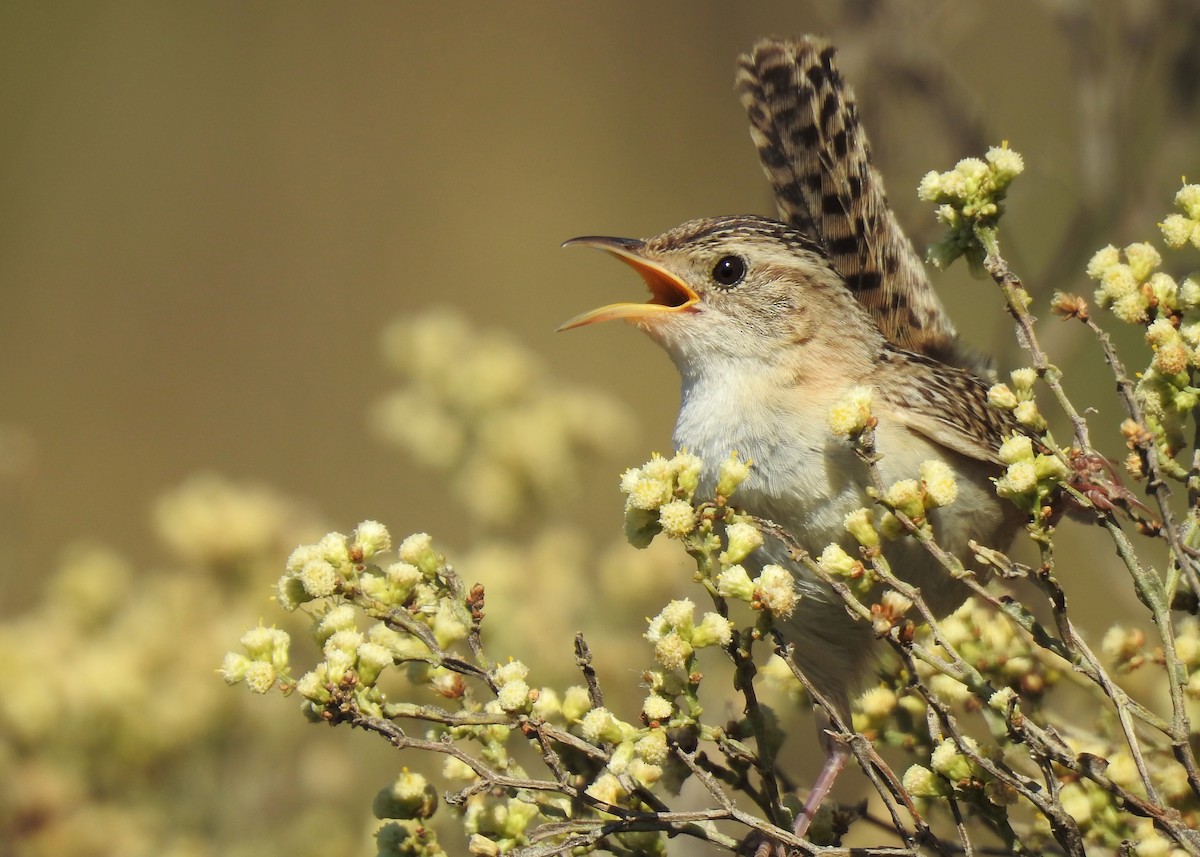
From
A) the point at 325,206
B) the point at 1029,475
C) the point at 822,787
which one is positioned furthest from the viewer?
the point at 325,206

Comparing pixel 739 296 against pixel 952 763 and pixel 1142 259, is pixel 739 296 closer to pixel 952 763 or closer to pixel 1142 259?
pixel 1142 259

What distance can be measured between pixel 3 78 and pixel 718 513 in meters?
7.15

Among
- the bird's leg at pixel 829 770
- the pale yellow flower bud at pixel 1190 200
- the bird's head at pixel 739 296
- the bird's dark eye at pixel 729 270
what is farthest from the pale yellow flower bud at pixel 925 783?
the bird's dark eye at pixel 729 270

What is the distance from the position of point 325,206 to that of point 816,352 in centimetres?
566

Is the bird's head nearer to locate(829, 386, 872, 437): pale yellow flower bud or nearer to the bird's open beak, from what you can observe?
the bird's open beak

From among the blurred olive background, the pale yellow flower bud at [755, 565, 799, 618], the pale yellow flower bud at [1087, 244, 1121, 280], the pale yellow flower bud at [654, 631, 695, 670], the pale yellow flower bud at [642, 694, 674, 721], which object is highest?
the blurred olive background

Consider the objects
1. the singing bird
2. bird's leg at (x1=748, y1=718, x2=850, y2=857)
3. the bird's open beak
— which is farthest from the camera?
the bird's open beak

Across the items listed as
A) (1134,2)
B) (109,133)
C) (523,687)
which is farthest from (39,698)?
(109,133)

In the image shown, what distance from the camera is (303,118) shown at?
819cm

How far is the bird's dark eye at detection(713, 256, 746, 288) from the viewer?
3.00 m

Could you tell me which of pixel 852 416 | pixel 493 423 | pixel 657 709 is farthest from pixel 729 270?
pixel 657 709

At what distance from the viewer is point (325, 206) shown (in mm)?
7969

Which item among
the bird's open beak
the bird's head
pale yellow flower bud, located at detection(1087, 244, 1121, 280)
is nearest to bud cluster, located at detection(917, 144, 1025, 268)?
pale yellow flower bud, located at detection(1087, 244, 1121, 280)

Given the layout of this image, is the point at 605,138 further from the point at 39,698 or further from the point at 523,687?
the point at 523,687
